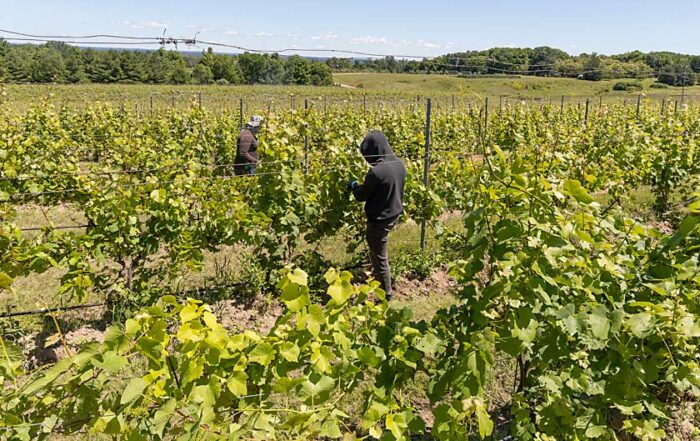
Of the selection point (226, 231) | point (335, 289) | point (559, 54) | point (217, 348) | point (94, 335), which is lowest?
point (94, 335)

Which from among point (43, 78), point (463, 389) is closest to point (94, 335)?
point (463, 389)

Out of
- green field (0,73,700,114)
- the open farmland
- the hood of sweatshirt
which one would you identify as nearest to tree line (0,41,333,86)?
green field (0,73,700,114)

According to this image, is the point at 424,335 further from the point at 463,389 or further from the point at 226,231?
the point at 226,231

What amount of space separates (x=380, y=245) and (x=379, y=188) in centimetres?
61

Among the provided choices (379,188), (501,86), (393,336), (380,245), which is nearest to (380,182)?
(379,188)

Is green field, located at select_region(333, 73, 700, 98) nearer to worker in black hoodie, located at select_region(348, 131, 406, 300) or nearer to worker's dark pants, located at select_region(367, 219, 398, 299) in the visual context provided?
worker in black hoodie, located at select_region(348, 131, 406, 300)

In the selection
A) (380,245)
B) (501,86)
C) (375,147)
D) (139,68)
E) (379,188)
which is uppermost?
(139,68)

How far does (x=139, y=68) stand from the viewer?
58781 millimetres

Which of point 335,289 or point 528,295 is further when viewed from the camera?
point 528,295

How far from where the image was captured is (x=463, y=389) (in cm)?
199

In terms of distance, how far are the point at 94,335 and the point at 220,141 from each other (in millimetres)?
8423

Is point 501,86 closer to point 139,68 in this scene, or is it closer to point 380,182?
point 380,182

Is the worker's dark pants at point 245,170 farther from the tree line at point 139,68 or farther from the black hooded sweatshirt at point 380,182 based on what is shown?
the tree line at point 139,68

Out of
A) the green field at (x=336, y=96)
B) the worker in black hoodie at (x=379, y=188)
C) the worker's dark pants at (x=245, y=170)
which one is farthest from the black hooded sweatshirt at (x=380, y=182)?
the green field at (x=336, y=96)
